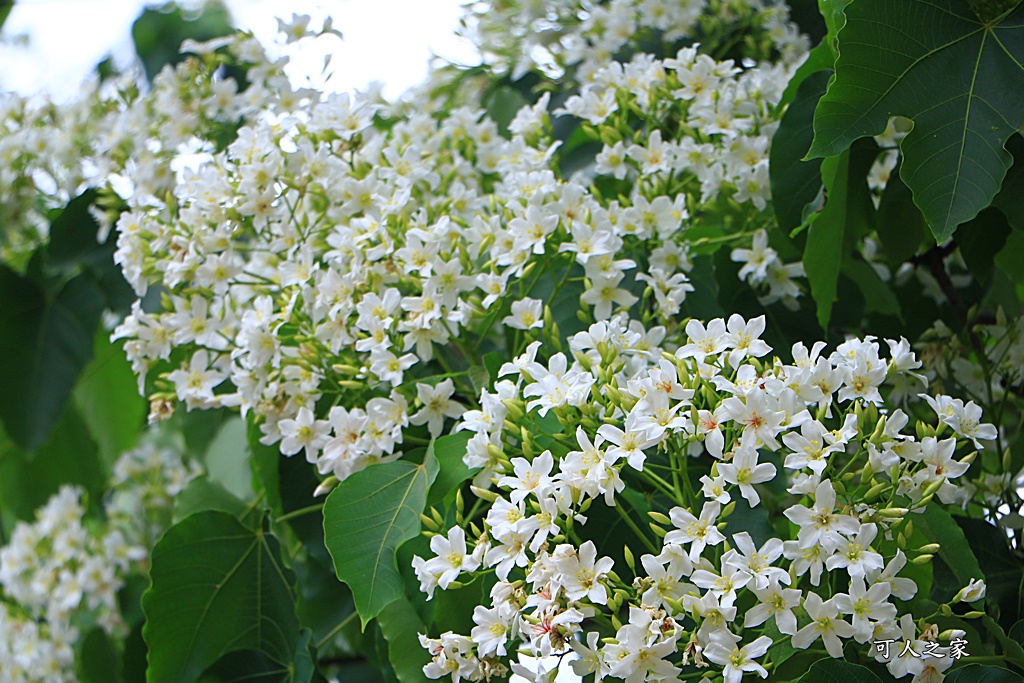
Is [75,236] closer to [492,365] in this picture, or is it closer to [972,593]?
[492,365]

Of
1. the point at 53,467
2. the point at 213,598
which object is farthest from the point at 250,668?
the point at 53,467

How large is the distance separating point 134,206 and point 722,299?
647 mm

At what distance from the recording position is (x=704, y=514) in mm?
589

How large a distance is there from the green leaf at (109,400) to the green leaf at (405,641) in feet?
2.54

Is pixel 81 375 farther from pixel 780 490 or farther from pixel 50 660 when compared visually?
pixel 780 490

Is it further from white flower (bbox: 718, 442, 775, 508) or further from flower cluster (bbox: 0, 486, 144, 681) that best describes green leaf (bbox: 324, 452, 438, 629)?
flower cluster (bbox: 0, 486, 144, 681)

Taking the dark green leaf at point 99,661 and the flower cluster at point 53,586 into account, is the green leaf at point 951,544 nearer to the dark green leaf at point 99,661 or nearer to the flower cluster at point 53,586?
the dark green leaf at point 99,661

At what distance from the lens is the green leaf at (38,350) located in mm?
1315

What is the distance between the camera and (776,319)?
0.95m

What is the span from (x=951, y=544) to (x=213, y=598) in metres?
0.69

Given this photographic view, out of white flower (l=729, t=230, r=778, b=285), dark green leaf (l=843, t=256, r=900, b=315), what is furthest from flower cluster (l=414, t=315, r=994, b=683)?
dark green leaf (l=843, t=256, r=900, b=315)

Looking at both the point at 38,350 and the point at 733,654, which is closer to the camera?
the point at 733,654

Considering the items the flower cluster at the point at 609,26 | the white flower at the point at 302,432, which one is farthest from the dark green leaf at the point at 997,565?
the flower cluster at the point at 609,26

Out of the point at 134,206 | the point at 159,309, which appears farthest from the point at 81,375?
the point at 134,206
